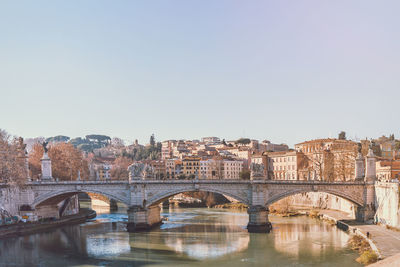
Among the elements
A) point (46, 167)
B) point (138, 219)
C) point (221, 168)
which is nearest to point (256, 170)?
point (138, 219)

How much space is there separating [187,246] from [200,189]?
6.92m

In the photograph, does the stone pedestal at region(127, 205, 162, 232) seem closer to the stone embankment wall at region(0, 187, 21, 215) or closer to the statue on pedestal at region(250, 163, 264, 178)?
the statue on pedestal at region(250, 163, 264, 178)

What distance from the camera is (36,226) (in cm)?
3400

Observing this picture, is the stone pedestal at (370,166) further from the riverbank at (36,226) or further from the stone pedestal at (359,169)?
the riverbank at (36,226)

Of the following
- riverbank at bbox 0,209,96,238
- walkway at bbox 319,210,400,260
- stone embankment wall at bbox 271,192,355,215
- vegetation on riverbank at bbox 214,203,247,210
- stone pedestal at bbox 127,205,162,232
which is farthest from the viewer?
vegetation on riverbank at bbox 214,203,247,210

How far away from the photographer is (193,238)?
99.2 ft

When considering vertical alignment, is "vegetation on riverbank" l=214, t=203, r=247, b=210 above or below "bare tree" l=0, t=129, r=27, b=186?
below

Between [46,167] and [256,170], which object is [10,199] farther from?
[256,170]

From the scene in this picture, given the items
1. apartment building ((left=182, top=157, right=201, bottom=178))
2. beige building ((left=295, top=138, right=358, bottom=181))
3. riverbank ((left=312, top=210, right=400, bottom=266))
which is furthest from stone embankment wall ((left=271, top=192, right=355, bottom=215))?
apartment building ((left=182, top=157, right=201, bottom=178))

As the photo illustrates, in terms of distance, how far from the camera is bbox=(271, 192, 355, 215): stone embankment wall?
3884 centimetres

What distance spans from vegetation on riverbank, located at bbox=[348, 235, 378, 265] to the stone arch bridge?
543 cm

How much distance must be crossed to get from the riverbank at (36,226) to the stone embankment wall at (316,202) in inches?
800

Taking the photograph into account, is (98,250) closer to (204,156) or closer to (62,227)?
(62,227)

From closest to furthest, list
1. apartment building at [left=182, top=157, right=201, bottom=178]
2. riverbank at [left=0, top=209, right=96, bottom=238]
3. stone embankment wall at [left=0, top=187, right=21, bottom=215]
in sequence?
riverbank at [left=0, top=209, right=96, bottom=238] → stone embankment wall at [left=0, top=187, right=21, bottom=215] → apartment building at [left=182, top=157, right=201, bottom=178]
